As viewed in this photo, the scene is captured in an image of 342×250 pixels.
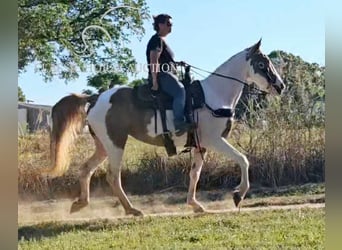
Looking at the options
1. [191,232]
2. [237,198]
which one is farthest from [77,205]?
[237,198]

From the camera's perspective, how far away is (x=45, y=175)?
12.8 feet

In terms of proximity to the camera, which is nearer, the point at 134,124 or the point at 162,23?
the point at 162,23

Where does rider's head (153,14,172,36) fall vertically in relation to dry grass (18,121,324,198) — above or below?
above

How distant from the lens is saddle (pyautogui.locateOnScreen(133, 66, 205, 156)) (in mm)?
3879

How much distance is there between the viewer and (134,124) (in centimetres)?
394

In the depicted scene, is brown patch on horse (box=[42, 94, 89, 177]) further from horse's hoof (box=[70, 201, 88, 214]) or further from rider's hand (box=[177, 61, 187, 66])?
rider's hand (box=[177, 61, 187, 66])

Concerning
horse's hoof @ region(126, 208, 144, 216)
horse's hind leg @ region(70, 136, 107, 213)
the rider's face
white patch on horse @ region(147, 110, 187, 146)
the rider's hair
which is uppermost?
the rider's hair

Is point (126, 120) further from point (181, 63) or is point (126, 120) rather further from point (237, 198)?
point (237, 198)

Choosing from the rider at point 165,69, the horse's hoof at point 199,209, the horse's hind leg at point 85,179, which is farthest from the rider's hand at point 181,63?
the horse's hoof at point 199,209

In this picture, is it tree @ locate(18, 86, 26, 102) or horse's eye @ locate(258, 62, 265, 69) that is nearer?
tree @ locate(18, 86, 26, 102)

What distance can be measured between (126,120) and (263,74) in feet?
2.79

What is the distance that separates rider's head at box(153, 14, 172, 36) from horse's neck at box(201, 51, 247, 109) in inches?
15.2

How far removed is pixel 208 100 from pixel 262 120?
0.34m

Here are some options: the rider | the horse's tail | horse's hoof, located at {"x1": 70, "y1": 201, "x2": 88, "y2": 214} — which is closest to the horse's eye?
the rider
